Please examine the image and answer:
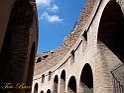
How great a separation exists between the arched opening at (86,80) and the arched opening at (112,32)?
7.31ft

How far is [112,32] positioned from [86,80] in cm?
315

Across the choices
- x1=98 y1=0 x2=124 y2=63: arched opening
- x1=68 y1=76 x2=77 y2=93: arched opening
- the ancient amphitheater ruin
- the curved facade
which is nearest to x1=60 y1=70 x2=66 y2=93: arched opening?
x1=68 y1=76 x2=77 y2=93: arched opening

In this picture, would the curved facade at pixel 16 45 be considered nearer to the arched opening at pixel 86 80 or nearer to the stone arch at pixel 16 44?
the stone arch at pixel 16 44

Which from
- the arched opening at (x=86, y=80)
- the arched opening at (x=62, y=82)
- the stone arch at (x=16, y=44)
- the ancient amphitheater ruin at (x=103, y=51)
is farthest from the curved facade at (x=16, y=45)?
the arched opening at (x=62, y=82)

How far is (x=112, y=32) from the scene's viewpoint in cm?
841

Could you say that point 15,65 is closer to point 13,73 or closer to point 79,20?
point 13,73

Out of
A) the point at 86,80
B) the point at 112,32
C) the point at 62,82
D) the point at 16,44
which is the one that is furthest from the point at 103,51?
the point at 62,82

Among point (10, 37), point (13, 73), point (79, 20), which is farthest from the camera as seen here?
point (79, 20)

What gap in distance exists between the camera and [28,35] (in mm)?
6352

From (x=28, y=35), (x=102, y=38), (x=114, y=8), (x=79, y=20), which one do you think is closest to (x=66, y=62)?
(x=79, y=20)

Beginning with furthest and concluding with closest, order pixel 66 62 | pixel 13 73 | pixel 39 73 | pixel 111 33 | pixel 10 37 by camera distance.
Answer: pixel 39 73, pixel 66 62, pixel 111 33, pixel 10 37, pixel 13 73

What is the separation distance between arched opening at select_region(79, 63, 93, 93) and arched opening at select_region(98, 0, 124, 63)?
223cm

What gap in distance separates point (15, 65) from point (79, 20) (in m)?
7.67

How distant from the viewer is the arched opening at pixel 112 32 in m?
8.19
